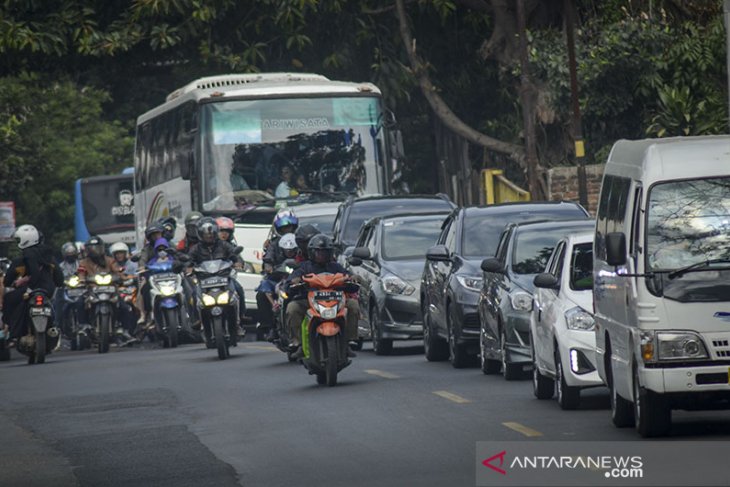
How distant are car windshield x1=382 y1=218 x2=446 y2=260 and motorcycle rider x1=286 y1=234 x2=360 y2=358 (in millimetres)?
4969

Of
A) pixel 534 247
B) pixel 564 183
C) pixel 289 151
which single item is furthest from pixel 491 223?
pixel 564 183

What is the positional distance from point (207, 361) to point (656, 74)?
597 inches

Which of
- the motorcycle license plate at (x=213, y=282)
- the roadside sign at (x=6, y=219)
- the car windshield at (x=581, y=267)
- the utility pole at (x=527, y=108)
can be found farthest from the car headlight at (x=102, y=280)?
the roadside sign at (x=6, y=219)

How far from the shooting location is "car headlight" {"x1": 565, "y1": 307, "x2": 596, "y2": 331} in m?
16.5

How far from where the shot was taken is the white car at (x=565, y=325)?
53.7 feet

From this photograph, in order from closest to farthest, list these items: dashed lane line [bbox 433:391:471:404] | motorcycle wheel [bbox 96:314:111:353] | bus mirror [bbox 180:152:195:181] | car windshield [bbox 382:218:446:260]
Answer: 1. dashed lane line [bbox 433:391:471:404]
2. car windshield [bbox 382:218:446:260]
3. motorcycle wheel [bbox 96:314:111:353]
4. bus mirror [bbox 180:152:195:181]

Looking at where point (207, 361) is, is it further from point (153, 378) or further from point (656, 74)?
point (656, 74)

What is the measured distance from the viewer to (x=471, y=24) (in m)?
43.1

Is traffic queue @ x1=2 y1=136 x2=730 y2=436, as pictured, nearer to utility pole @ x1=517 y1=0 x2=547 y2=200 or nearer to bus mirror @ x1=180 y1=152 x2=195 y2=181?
bus mirror @ x1=180 y1=152 x2=195 y2=181

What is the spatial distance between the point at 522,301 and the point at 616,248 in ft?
18.3

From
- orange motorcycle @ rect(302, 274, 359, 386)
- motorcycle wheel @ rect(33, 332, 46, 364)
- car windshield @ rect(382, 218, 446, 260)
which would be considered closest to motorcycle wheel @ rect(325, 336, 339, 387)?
orange motorcycle @ rect(302, 274, 359, 386)

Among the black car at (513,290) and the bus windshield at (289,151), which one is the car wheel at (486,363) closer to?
the black car at (513,290)

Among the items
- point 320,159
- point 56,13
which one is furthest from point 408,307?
point 56,13

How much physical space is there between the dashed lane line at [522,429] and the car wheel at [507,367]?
428cm
